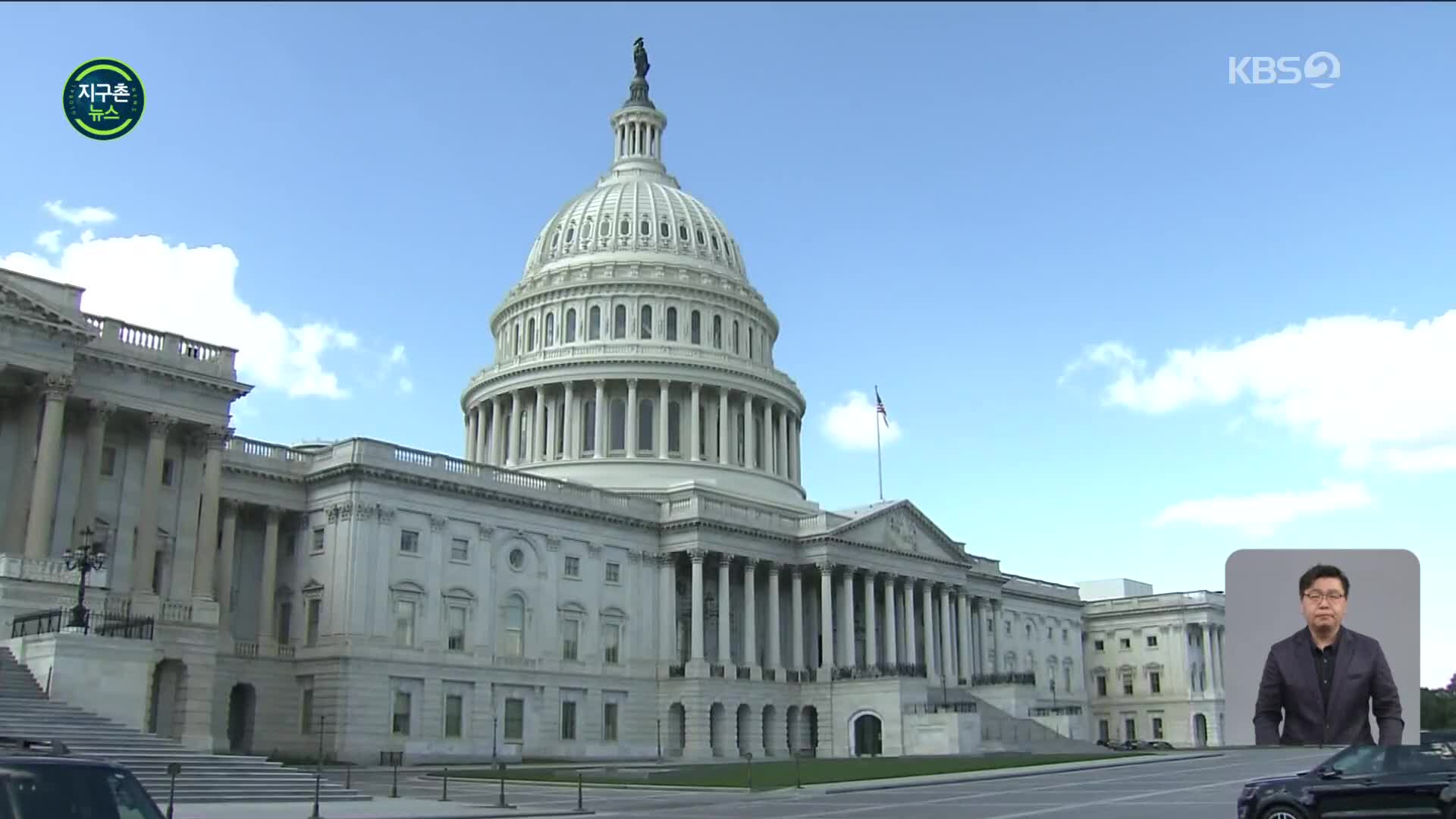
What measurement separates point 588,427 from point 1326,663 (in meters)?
92.9

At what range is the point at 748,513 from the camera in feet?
304

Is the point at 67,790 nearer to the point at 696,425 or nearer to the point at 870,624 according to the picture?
the point at 870,624

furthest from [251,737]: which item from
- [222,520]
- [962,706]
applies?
[962,706]

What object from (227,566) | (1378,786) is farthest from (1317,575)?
(227,566)

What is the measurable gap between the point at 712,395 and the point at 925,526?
19.0 meters

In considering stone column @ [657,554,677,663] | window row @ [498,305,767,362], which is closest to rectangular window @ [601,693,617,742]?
stone column @ [657,554,677,663]

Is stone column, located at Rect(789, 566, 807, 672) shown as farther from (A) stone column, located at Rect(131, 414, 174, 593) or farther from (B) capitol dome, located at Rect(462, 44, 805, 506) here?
(A) stone column, located at Rect(131, 414, 174, 593)

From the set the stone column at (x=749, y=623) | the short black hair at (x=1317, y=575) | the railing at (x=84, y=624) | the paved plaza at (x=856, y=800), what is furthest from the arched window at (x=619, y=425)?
the short black hair at (x=1317, y=575)

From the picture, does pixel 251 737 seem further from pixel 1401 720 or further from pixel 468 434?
pixel 1401 720

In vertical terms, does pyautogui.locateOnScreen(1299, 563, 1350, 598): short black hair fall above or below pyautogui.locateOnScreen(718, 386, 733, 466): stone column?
below

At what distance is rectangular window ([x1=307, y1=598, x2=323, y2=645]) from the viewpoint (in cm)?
7181

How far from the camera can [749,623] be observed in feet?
296

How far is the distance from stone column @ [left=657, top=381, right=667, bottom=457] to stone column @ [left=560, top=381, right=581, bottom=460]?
598 cm

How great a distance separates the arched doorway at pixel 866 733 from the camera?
89.6 m
